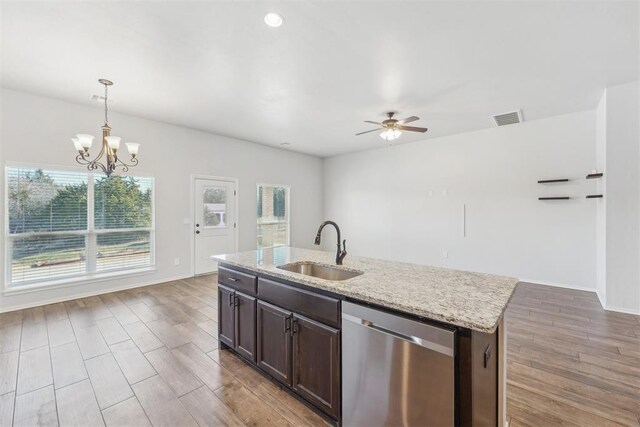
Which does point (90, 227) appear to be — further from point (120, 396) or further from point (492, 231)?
point (492, 231)

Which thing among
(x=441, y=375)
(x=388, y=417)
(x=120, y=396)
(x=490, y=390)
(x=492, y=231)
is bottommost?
(x=120, y=396)

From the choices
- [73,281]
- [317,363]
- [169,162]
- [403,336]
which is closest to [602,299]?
[403,336]

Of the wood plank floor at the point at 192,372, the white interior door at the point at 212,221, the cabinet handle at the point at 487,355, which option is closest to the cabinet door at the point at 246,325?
the wood plank floor at the point at 192,372

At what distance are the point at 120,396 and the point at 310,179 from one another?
250 inches

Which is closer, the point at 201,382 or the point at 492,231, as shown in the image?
the point at 201,382

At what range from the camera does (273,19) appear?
2213mm

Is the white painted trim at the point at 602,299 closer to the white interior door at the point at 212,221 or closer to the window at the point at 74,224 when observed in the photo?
the white interior door at the point at 212,221

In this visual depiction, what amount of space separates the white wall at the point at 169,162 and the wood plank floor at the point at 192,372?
4.87 ft

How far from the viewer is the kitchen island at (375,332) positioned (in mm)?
Answer: 1188

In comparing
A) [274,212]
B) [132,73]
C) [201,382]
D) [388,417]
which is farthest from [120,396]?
[274,212]

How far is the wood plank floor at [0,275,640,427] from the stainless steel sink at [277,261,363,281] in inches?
35.2

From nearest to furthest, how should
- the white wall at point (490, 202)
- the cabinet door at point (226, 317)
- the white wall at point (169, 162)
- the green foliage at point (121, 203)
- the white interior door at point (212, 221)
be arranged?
1. the cabinet door at point (226, 317)
2. the white wall at point (169, 162)
3. the green foliage at point (121, 203)
4. the white wall at point (490, 202)
5. the white interior door at point (212, 221)

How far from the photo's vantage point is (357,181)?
7.29 metres

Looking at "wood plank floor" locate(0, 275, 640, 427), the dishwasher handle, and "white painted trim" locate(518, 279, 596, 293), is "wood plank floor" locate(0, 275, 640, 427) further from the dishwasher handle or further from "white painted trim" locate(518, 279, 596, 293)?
"white painted trim" locate(518, 279, 596, 293)
